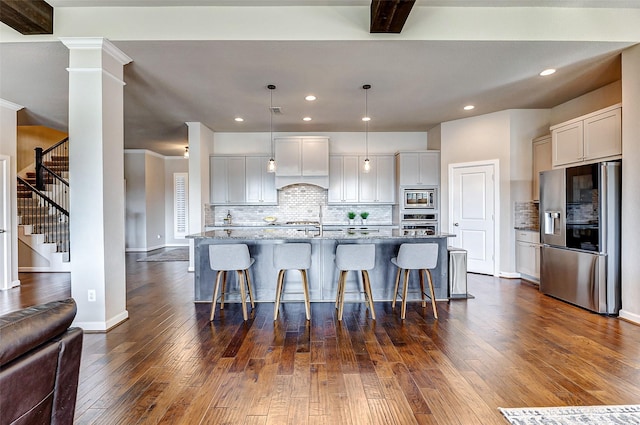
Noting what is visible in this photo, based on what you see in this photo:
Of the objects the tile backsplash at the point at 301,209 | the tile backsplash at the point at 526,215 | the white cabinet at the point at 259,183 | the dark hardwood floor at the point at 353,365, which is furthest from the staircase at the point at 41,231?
the tile backsplash at the point at 526,215

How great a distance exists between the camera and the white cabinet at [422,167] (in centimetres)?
625

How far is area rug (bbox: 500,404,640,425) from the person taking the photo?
1752mm

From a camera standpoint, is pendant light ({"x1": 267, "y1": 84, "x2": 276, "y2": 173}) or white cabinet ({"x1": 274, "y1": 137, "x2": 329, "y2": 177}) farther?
white cabinet ({"x1": 274, "y1": 137, "x2": 329, "y2": 177})

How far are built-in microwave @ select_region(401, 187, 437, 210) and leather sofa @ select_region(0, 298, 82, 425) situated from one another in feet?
18.7

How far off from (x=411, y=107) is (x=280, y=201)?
3.22 m

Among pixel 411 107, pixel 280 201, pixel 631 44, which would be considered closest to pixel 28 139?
pixel 280 201

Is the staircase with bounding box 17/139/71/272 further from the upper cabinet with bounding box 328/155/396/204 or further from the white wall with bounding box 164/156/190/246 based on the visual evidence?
the upper cabinet with bounding box 328/155/396/204

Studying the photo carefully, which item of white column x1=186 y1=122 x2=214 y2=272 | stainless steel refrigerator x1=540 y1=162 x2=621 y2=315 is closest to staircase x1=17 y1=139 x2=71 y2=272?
white column x1=186 y1=122 x2=214 y2=272

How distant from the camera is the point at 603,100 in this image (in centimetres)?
435

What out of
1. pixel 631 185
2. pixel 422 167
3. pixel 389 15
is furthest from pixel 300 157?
pixel 631 185

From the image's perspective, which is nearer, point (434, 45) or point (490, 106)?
point (434, 45)

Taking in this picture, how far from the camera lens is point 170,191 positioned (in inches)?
392

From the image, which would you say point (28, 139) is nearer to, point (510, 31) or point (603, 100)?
point (510, 31)

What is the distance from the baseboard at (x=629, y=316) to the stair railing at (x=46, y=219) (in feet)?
27.4
